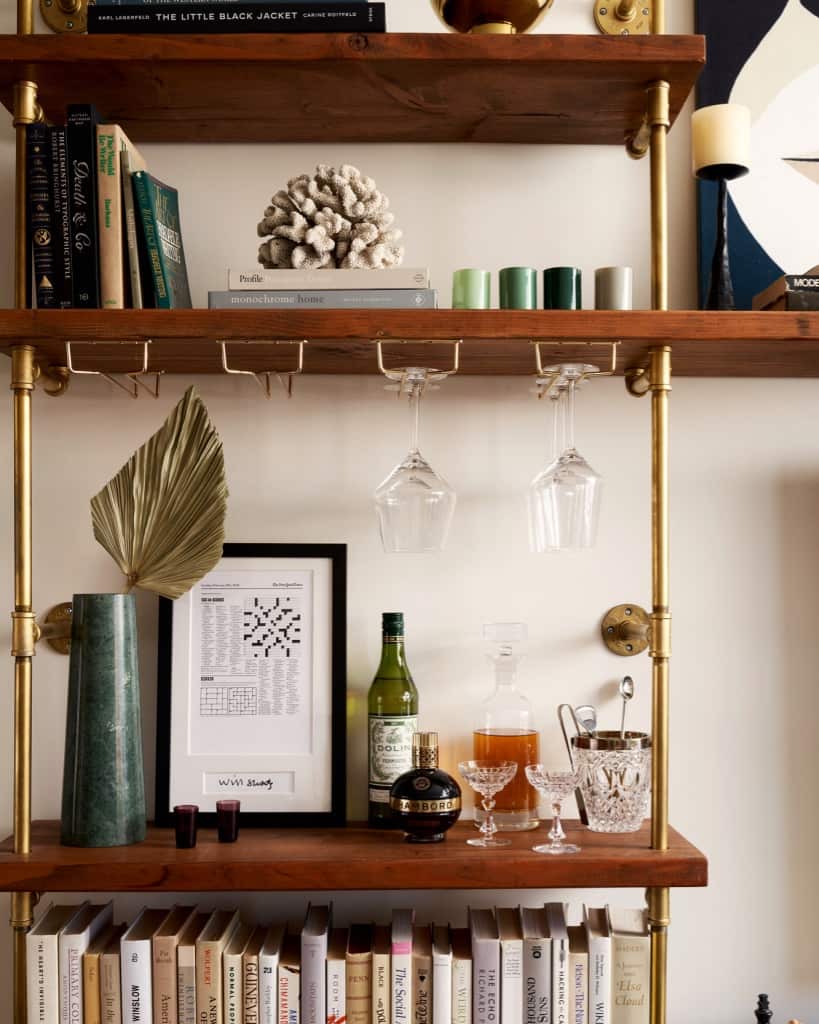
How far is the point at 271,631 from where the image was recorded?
145 centimetres

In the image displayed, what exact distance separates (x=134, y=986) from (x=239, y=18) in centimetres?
116

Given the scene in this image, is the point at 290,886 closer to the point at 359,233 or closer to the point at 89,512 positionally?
the point at 89,512

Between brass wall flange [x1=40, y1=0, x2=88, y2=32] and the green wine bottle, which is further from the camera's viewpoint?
brass wall flange [x1=40, y1=0, x2=88, y2=32]

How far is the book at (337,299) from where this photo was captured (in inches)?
50.1

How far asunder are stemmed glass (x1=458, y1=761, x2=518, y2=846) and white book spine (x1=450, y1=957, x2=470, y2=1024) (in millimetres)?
148

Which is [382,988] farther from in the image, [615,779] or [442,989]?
[615,779]

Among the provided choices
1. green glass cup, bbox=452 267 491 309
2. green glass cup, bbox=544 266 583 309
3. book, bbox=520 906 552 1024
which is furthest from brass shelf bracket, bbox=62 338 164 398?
book, bbox=520 906 552 1024

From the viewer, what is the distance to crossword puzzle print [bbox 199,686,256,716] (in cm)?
143

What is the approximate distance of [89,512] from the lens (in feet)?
4.93

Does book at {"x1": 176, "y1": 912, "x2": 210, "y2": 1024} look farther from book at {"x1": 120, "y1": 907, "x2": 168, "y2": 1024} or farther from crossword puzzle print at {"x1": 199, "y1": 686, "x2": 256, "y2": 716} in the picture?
crossword puzzle print at {"x1": 199, "y1": 686, "x2": 256, "y2": 716}

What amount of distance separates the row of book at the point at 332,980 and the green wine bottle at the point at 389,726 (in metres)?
0.17

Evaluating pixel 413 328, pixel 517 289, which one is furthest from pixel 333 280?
pixel 517 289

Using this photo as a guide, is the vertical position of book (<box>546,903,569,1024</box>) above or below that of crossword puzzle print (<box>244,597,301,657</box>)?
below

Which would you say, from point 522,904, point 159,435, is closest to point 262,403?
point 159,435
